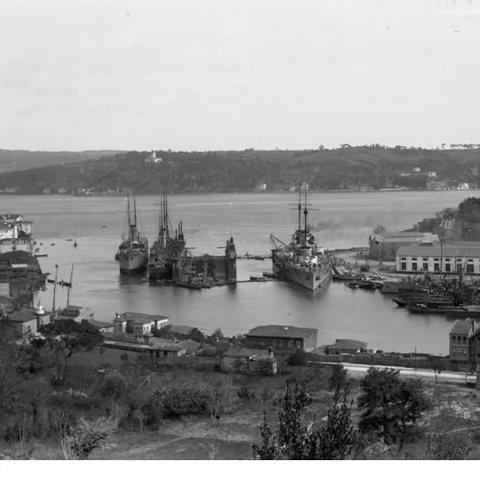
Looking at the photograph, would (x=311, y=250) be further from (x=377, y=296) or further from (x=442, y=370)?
(x=442, y=370)

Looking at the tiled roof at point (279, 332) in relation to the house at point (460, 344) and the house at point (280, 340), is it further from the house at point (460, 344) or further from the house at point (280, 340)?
the house at point (460, 344)

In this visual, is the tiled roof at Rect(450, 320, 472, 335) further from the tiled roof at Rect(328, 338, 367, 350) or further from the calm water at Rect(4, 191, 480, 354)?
the tiled roof at Rect(328, 338, 367, 350)

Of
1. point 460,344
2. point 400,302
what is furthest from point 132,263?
point 460,344

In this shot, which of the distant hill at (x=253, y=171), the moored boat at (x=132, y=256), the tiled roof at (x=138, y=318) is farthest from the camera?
the moored boat at (x=132, y=256)

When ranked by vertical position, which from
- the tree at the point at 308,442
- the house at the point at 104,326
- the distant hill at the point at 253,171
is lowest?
the house at the point at 104,326

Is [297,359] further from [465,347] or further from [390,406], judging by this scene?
[390,406]

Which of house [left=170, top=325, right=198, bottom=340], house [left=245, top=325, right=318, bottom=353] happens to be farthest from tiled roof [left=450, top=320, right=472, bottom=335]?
house [left=170, top=325, right=198, bottom=340]

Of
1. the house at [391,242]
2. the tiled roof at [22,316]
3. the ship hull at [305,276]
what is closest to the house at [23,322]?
the tiled roof at [22,316]

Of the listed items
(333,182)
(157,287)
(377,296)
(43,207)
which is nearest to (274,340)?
(377,296)
